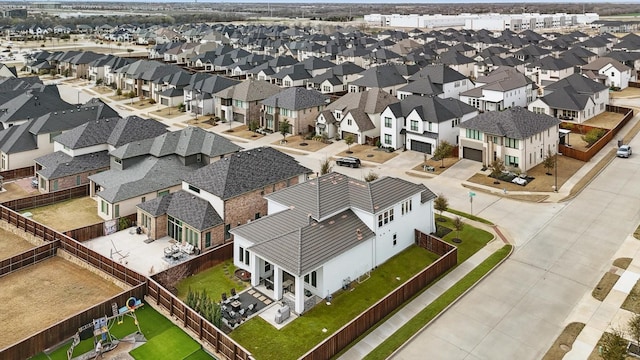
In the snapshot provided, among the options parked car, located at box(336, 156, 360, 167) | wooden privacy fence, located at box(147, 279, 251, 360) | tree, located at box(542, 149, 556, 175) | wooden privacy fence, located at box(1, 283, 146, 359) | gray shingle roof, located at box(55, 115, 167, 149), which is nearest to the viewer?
wooden privacy fence, located at box(147, 279, 251, 360)

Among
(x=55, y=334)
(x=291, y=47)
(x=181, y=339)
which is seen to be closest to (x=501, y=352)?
(x=181, y=339)

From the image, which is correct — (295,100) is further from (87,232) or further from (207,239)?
(87,232)

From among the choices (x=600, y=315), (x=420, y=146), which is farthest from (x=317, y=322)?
(x=420, y=146)

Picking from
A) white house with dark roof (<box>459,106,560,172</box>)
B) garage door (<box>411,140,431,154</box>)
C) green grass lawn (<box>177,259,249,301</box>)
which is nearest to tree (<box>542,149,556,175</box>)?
white house with dark roof (<box>459,106,560,172</box>)

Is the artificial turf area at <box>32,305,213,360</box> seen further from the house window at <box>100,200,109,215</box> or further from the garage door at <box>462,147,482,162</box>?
the garage door at <box>462,147,482,162</box>

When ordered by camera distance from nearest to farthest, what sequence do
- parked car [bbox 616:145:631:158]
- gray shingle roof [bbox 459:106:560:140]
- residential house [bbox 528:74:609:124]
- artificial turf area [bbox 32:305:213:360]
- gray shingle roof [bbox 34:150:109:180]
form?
artificial turf area [bbox 32:305:213:360], gray shingle roof [bbox 34:150:109:180], gray shingle roof [bbox 459:106:560:140], parked car [bbox 616:145:631:158], residential house [bbox 528:74:609:124]

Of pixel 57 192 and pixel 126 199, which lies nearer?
pixel 126 199

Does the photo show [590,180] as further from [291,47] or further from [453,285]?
[291,47]

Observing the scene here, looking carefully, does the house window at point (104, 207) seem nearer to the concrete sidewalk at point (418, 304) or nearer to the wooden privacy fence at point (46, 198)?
the wooden privacy fence at point (46, 198)
